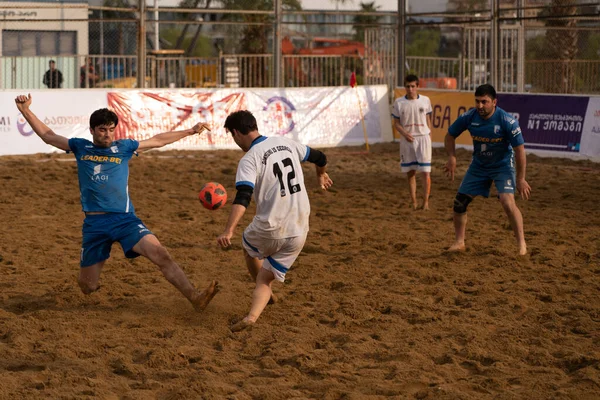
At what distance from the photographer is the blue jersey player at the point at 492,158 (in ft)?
29.5

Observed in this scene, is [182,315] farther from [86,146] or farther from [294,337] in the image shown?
[86,146]

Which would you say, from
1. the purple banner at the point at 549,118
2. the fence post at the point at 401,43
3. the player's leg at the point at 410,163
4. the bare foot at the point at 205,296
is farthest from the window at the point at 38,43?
the bare foot at the point at 205,296

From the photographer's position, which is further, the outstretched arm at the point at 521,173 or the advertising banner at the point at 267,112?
the advertising banner at the point at 267,112

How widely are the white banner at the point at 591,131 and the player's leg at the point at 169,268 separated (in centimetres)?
1204

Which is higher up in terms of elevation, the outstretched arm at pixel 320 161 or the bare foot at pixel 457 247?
the outstretched arm at pixel 320 161

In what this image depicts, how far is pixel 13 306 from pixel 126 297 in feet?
3.18

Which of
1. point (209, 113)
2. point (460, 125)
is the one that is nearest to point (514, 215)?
point (460, 125)

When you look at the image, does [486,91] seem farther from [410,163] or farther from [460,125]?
[410,163]

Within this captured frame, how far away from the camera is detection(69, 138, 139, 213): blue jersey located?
7070 millimetres

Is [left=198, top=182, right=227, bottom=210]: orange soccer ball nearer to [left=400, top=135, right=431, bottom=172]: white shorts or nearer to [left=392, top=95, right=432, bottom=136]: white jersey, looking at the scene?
[left=400, top=135, right=431, bottom=172]: white shorts

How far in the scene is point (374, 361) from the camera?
19.6ft

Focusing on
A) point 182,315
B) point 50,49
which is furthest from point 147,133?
point 182,315

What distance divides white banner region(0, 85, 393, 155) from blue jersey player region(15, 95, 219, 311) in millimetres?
11024

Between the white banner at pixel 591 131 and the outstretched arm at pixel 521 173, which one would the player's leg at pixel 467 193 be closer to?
the outstretched arm at pixel 521 173
